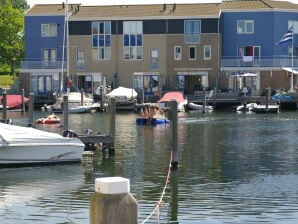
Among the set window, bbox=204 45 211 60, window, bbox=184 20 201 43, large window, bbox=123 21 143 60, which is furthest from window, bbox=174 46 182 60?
large window, bbox=123 21 143 60

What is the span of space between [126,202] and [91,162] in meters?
23.5

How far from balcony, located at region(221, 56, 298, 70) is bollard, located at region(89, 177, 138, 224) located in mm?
80849

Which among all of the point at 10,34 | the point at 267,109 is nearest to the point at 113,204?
the point at 267,109

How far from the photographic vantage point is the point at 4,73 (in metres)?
122

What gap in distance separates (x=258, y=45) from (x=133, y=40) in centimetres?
1529

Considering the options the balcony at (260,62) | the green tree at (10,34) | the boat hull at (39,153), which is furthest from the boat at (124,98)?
the boat hull at (39,153)

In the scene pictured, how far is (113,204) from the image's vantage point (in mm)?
7836

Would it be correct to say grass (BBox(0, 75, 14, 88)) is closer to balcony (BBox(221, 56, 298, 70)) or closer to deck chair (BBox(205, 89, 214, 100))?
balcony (BBox(221, 56, 298, 70))

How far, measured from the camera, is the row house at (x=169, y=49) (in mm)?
88812

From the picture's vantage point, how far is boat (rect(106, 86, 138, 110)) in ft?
256

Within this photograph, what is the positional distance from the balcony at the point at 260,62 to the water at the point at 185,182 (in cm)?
4182

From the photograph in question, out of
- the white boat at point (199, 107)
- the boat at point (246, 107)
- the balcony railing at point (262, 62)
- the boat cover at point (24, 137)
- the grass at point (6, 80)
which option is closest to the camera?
the boat cover at point (24, 137)

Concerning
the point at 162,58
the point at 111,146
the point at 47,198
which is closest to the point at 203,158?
the point at 111,146

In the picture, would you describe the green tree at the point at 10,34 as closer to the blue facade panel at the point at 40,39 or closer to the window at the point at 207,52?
the blue facade panel at the point at 40,39
